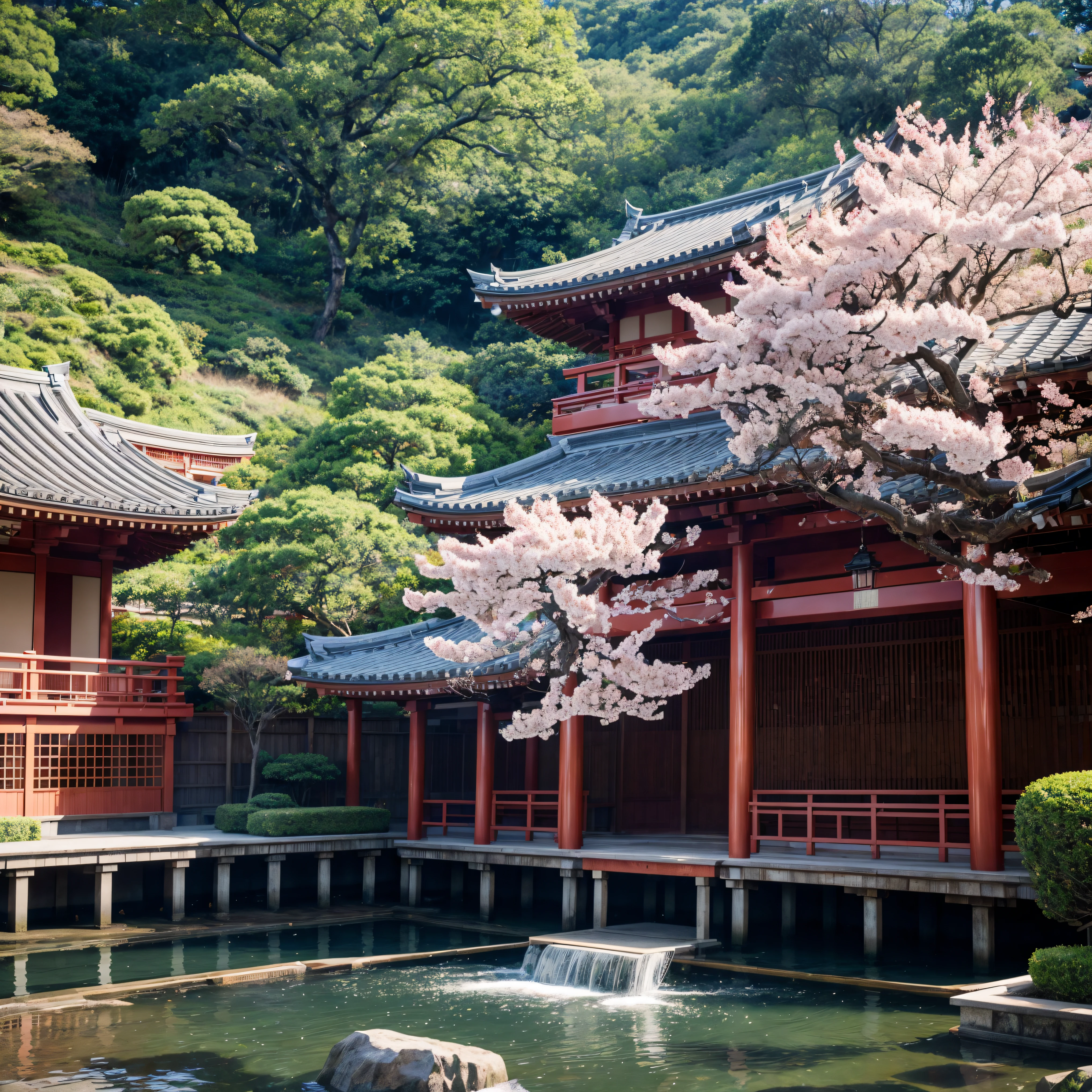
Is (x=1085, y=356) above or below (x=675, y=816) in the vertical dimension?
above

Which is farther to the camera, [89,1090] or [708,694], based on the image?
[708,694]

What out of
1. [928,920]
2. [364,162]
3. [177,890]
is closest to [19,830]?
[177,890]

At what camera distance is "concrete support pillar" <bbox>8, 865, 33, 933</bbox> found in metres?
15.4

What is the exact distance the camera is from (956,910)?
15070mm

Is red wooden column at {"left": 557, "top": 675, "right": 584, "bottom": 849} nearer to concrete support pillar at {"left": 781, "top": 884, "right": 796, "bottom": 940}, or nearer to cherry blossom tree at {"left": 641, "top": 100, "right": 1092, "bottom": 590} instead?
concrete support pillar at {"left": 781, "top": 884, "right": 796, "bottom": 940}

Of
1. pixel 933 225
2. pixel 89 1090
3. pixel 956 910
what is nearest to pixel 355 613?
pixel 956 910

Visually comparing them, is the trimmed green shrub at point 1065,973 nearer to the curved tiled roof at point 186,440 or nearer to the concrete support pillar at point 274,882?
the concrete support pillar at point 274,882

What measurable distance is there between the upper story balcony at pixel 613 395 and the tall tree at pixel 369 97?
3318 cm

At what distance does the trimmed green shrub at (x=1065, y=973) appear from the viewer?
917 centimetres

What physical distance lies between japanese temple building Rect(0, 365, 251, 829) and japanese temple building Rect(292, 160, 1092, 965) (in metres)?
3.17

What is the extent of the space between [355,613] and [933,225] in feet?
57.4

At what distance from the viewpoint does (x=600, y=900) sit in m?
15.9

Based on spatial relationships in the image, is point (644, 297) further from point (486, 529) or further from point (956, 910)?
point (956, 910)

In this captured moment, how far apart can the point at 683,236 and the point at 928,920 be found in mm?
12684
